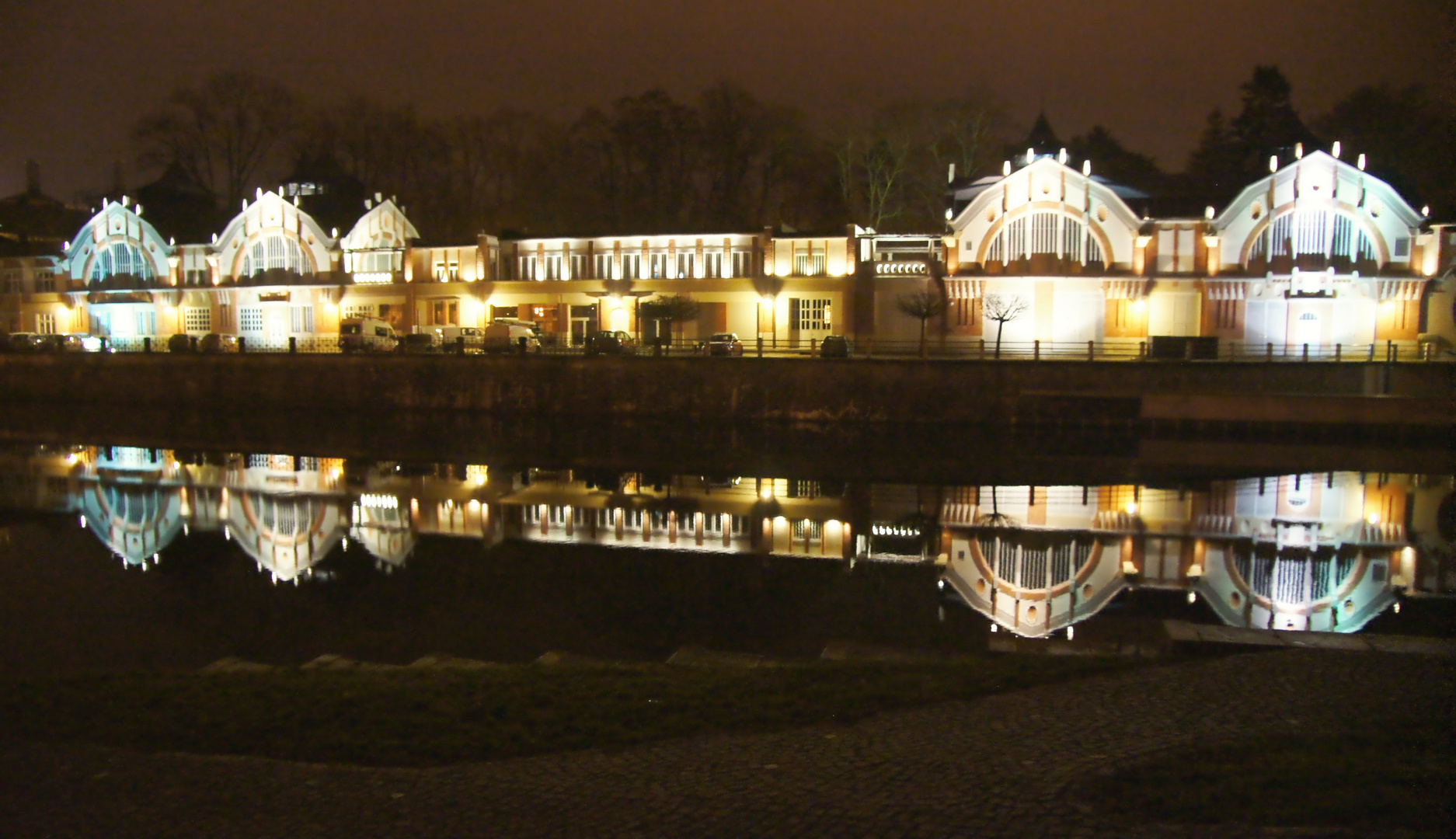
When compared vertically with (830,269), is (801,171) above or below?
above

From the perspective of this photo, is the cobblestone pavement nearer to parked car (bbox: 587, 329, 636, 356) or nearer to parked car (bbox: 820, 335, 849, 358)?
parked car (bbox: 820, 335, 849, 358)

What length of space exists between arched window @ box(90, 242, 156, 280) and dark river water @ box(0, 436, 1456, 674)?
33.9m

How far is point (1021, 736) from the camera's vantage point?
7648mm

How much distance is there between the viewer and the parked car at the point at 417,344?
43872 mm

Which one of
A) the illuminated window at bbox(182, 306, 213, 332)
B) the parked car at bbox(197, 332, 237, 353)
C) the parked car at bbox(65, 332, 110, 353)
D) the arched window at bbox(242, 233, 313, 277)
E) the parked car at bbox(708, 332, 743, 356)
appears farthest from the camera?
the illuminated window at bbox(182, 306, 213, 332)

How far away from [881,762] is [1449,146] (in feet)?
17.7

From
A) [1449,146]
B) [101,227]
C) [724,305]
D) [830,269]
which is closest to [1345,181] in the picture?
[830,269]

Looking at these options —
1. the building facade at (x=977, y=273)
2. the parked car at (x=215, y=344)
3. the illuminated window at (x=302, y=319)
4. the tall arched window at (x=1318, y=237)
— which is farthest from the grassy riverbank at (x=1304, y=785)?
the illuminated window at (x=302, y=319)

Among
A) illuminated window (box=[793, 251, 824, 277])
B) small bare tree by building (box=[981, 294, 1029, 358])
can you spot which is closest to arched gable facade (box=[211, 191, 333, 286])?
illuminated window (box=[793, 251, 824, 277])

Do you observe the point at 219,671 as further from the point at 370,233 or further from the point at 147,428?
the point at 370,233

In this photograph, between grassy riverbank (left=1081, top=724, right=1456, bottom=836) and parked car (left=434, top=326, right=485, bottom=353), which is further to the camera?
parked car (left=434, top=326, right=485, bottom=353)

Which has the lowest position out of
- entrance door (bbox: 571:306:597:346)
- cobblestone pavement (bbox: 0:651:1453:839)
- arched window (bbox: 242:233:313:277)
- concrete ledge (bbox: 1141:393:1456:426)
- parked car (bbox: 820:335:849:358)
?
cobblestone pavement (bbox: 0:651:1453:839)

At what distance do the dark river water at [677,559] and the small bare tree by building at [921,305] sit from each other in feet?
40.8

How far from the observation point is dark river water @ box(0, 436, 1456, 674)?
14.1 metres
